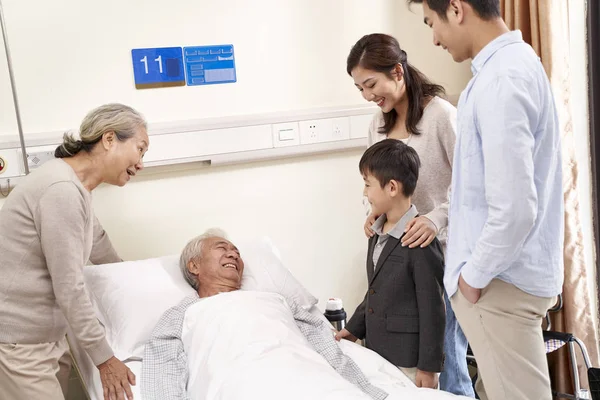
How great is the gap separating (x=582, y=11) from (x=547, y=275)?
1.66m

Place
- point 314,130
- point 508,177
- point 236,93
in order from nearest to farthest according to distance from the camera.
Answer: point 508,177
point 236,93
point 314,130

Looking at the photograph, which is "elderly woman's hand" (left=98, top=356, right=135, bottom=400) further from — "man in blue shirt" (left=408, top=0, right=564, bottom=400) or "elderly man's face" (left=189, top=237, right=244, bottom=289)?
"man in blue shirt" (left=408, top=0, right=564, bottom=400)

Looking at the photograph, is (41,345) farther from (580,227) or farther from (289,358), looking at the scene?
(580,227)

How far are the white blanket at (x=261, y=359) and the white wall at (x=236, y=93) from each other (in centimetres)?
60

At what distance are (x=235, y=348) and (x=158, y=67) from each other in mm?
1203

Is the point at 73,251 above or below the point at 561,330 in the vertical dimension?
above

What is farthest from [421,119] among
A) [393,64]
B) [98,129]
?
[98,129]

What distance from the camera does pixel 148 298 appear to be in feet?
7.41

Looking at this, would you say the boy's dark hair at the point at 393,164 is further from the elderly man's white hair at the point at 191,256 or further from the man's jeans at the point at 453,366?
the elderly man's white hair at the point at 191,256

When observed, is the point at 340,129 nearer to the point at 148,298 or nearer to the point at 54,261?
the point at 148,298

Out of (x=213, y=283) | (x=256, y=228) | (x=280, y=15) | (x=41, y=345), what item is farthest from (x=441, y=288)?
(x=280, y=15)

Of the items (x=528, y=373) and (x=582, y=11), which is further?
(x=582, y=11)

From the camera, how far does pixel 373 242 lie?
213cm

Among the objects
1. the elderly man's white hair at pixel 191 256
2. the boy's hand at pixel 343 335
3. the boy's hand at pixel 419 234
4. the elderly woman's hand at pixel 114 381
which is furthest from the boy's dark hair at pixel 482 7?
the elderly woman's hand at pixel 114 381
